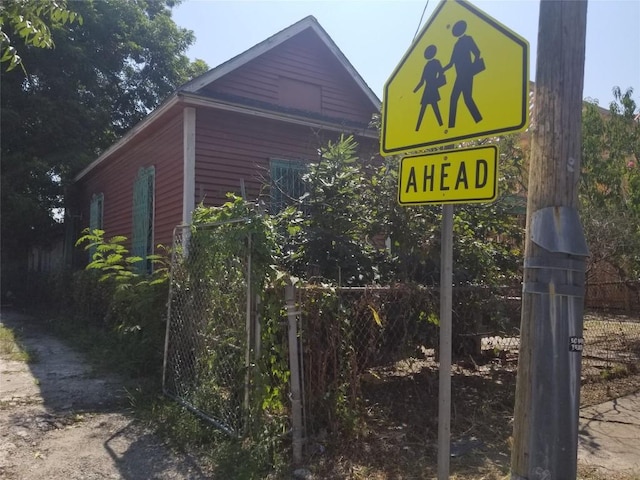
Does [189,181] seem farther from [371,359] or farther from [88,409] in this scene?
[371,359]

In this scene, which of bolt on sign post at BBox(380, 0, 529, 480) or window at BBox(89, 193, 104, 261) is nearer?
bolt on sign post at BBox(380, 0, 529, 480)

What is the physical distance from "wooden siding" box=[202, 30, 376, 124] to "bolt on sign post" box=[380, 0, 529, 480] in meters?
7.36

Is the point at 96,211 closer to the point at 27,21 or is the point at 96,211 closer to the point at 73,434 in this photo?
the point at 73,434

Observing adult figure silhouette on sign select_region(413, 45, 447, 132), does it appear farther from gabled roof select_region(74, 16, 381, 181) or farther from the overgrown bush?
gabled roof select_region(74, 16, 381, 181)

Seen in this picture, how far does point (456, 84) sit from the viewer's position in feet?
8.84

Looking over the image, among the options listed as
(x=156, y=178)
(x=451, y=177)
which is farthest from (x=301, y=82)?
(x=451, y=177)

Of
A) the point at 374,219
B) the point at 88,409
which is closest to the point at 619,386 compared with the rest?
the point at 374,219

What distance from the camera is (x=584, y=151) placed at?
46.2 ft

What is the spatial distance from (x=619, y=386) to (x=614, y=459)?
8.82 ft

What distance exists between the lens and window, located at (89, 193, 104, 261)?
14.6 metres

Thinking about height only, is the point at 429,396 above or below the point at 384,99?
below

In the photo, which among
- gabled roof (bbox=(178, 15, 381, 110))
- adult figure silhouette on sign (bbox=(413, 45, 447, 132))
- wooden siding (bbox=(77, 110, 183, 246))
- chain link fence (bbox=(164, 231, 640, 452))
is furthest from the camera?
wooden siding (bbox=(77, 110, 183, 246))

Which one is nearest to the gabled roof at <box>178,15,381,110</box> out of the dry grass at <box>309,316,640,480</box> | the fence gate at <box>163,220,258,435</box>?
the fence gate at <box>163,220,258,435</box>

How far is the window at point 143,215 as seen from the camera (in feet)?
36.0
